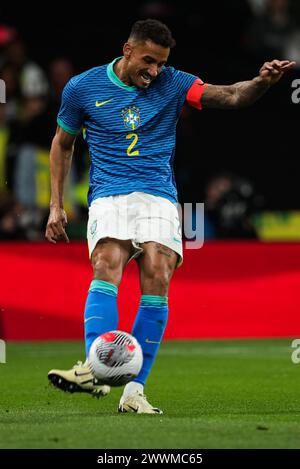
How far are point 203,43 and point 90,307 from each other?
10.3 metres

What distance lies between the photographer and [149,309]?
6.81m

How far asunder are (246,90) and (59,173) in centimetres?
126

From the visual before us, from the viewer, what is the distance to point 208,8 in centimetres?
1677

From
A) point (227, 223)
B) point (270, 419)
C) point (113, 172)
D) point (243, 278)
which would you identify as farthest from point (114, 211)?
point (227, 223)

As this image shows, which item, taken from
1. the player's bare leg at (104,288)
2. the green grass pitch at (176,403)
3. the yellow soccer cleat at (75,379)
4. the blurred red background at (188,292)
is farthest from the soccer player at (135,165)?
the blurred red background at (188,292)

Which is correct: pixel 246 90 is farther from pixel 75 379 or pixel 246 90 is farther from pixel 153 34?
pixel 75 379

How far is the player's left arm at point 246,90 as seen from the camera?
662 cm

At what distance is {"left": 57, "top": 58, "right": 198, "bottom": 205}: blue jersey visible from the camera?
696cm

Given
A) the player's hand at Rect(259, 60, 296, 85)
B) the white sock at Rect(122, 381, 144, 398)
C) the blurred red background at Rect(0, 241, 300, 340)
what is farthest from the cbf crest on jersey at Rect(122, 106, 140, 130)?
the blurred red background at Rect(0, 241, 300, 340)

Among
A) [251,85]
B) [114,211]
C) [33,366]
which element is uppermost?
[251,85]

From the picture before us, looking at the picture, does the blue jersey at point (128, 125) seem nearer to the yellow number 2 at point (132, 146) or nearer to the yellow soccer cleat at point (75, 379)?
the yellow number 2 at point (132, 146)

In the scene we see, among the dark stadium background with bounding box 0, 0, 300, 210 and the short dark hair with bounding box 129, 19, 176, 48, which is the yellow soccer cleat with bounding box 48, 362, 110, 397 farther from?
the dark stadium background with bounding box 0, 0, 300, 210

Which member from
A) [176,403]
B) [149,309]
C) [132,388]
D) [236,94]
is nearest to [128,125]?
[236,94]

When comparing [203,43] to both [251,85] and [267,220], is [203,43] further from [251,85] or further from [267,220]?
[251,85]
